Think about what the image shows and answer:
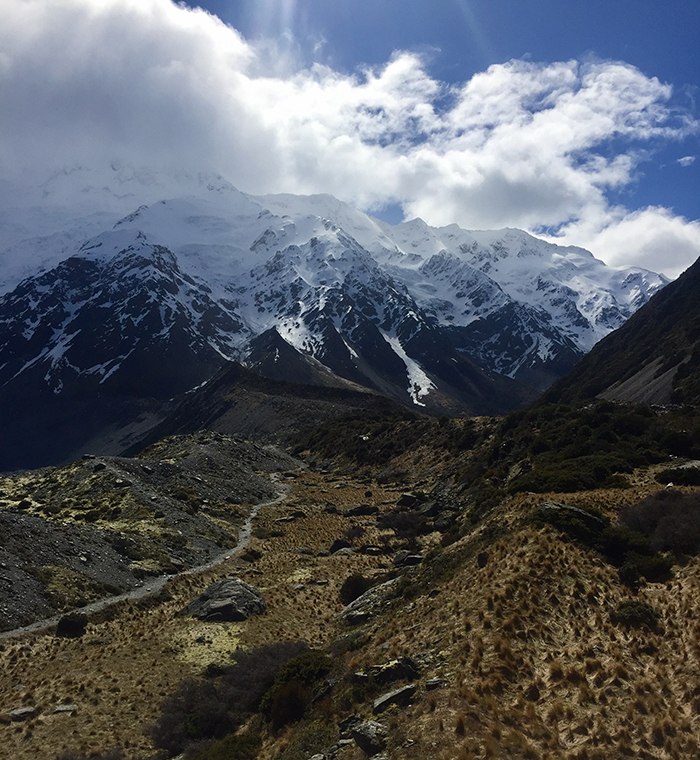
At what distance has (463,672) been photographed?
1638 cm

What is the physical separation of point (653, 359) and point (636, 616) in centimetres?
13052

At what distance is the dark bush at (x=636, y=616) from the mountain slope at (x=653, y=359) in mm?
68632

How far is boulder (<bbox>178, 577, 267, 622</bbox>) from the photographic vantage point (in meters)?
29.8

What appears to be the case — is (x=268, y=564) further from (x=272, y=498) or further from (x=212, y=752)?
(x=272, y=498)

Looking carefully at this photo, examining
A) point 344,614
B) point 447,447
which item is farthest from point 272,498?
point 344,614

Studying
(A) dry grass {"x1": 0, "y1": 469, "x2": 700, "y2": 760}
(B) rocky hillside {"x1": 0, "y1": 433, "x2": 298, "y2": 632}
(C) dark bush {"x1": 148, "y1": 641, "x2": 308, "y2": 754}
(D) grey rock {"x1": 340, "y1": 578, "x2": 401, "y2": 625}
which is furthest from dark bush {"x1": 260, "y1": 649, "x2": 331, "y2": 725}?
(B) rocky hillside {"x1": 0, "y1": 433, "x2": 298, "y2": 632}

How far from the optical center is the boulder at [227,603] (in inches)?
1173

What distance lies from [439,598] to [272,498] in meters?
55.9

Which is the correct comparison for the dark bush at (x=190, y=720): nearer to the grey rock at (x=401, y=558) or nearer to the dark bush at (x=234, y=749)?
the dark bush at (x=234, y=749)

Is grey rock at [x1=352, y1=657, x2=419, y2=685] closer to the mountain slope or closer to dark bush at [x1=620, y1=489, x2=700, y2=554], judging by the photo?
dark bush at [x1=620, y1=489, x2=700, y2=554]

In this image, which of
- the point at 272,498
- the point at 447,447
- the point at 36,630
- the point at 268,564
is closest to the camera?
the point at 36,630

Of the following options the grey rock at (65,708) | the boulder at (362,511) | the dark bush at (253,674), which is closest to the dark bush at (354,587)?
the dark bush at (253,674)

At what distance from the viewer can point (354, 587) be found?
33.9m

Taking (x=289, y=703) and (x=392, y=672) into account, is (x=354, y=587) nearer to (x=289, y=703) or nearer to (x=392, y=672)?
(x=289, y=703)
